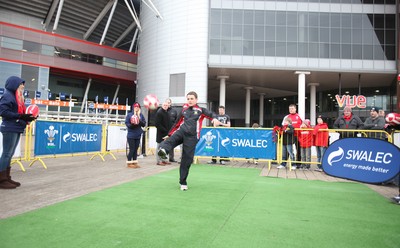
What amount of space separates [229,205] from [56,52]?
48.7 meters

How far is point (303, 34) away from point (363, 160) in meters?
31.2

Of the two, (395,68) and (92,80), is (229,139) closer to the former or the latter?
(395,68)

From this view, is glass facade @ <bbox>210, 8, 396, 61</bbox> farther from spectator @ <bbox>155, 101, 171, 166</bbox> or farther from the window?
spectator @ <bbox>155, 101, 171, 166</bbox>

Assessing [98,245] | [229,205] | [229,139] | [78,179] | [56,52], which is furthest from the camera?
[56,52]

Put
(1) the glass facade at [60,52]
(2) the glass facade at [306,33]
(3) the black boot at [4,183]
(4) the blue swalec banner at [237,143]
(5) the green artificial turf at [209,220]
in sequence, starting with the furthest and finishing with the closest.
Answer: (1) the glass facade at [60,52]
(2) the glass facade at [306,33]
(4) the blue swalec banner at [237,143]
(3) the black boot at [4,183]
(5) the green artificial turf at [209,220]

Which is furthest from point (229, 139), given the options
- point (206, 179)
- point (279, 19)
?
point (279, 19)

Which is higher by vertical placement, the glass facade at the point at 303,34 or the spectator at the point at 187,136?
the glass facade at the point at 303,34

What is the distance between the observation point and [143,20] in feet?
133

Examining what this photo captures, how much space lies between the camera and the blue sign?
282 centimetres

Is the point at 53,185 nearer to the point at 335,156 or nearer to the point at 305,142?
the point at 335,156

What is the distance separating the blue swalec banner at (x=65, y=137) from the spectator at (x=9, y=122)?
11.2ft

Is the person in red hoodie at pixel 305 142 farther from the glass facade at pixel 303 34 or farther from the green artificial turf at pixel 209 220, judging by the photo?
the glass facade at pixel 303 34

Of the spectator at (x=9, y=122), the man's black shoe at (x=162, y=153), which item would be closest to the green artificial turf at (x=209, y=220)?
the man's black shoe at (x=162, y=153)

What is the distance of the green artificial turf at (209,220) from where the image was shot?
3021mm
